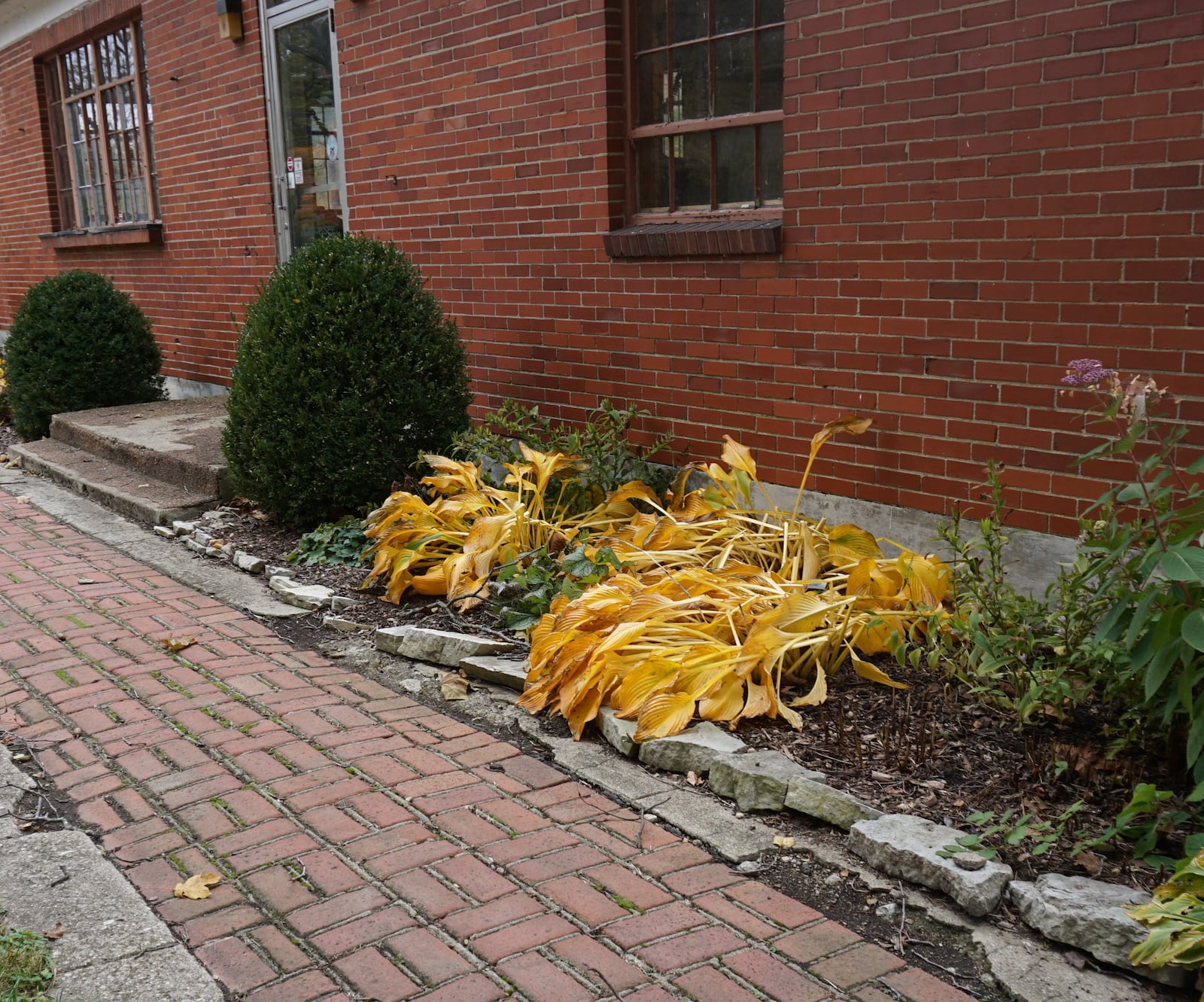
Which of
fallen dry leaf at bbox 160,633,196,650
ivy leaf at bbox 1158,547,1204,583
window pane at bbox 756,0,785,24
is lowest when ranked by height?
fallen dry leaf at bbox 160,633,196,650

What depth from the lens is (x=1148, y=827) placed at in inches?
110

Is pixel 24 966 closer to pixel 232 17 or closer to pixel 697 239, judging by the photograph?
pixel 697 239

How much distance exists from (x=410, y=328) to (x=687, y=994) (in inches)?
166

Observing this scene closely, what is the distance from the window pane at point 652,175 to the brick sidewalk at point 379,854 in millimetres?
2851

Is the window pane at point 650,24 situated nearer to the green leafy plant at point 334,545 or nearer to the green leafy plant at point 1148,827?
the green leafy plant at point 334,545

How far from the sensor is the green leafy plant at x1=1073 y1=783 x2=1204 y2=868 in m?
2.75

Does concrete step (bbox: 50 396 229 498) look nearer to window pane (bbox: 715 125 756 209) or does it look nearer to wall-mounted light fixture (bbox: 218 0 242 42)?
wall-mounted light fixture (bbox: 218 0 242 42)

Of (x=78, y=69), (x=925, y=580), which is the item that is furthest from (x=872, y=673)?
(x=78, y=69)

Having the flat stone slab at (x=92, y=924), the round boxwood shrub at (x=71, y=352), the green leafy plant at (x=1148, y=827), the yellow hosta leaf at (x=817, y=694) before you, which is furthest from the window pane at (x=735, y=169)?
the round boxwood shrub at (x=71, y=352)

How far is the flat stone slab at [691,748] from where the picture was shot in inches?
137

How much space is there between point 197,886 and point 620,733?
4.41ft

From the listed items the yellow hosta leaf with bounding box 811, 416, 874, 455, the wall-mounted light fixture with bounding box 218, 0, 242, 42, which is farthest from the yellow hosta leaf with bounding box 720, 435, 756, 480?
the wall-mounted light fixture with bounding box 218, 0, 242, 42

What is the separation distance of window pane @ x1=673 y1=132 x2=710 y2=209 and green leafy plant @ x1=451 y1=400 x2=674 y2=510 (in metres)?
1.05

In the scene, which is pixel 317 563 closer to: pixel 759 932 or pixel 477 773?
pixel 477 773
